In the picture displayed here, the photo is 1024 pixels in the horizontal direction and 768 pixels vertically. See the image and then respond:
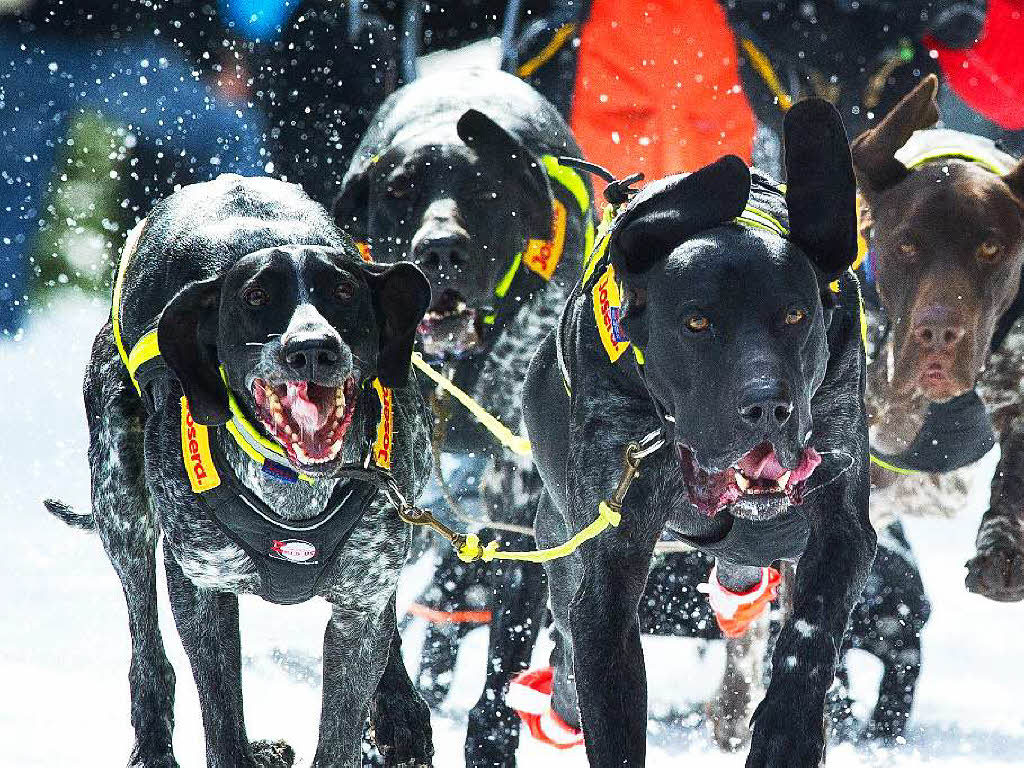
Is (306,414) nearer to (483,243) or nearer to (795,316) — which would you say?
(795,316)

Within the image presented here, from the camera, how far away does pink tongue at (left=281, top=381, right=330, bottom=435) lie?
3223 mm

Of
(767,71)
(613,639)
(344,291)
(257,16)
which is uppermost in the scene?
(257,16)

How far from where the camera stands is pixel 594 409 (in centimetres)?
329

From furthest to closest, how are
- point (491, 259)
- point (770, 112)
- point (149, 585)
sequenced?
point (770, 112) → point (491, 259) → point (149, 585)

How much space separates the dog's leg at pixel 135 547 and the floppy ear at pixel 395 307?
2.15 feet

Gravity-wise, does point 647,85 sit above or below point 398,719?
above

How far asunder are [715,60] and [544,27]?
0.55 metres

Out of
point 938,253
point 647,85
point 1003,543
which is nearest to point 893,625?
point 1003,543

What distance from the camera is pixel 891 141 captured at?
4.45 m

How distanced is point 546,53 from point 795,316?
319 centimetres

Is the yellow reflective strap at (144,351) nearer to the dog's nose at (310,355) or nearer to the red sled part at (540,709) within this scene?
the dog's nose at (310,355)

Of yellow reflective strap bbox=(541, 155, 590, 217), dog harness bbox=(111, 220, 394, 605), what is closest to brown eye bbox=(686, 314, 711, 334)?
dog harness bbox=(111, 220, 394, 605)

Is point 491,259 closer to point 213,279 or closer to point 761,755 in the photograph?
point 213,279

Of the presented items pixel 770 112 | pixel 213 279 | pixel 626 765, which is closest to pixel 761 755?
pixel 626 765
